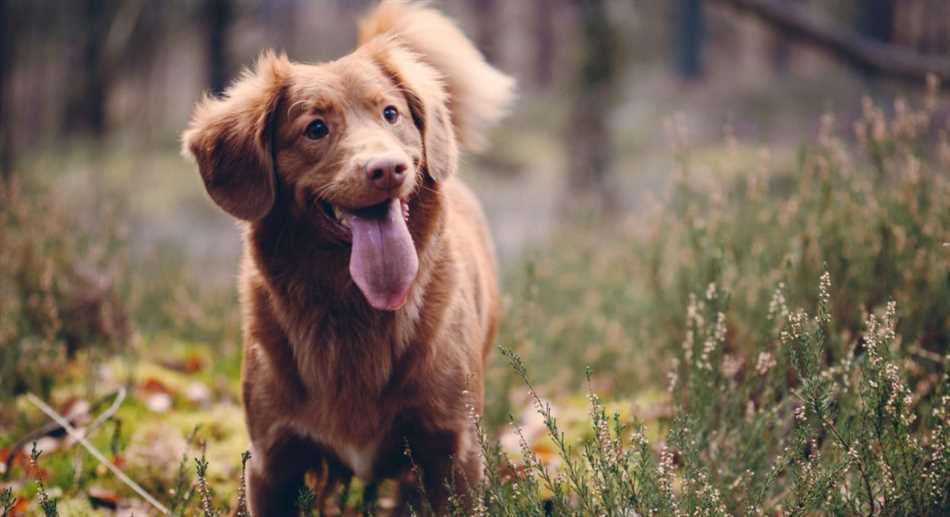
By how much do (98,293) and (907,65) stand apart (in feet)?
16.4

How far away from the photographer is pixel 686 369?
351 centimetres

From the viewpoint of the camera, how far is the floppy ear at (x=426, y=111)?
2.68m

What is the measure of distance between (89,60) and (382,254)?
10912 millimetres

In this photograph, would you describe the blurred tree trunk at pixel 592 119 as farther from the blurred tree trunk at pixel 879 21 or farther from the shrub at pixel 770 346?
the blurred tree trunk at pixel 879 21

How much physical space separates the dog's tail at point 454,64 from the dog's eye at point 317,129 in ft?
2.72

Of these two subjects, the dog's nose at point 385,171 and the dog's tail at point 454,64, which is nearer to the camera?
the dog's nose at point 385,171

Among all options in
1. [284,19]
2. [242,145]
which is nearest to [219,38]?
[284,19]

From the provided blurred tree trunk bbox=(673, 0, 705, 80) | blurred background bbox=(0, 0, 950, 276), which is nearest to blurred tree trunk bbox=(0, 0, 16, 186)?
blurred background bbox=(0, 0, 950, 276)

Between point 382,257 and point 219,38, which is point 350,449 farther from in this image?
point 219,38

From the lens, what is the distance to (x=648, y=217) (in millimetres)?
4652

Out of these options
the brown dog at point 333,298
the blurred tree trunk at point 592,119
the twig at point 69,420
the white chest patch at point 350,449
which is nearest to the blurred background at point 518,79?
the blurred tree trunk at point 592,119

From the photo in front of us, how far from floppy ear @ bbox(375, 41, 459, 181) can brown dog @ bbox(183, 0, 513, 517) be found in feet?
0.05

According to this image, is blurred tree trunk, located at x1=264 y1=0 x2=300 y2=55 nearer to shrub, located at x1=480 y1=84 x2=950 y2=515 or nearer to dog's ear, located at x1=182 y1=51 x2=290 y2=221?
shrub, located at x1=480 y1=84 x2=950 y2=515

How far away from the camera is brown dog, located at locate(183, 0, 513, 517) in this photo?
8.08 ft
